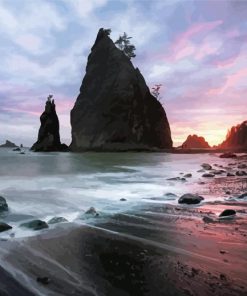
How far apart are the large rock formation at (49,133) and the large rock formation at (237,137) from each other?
147 ft

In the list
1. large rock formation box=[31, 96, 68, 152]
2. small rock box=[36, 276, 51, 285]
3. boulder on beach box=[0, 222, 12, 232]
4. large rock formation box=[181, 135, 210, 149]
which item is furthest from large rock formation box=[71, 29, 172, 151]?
large rock formation box=[181, 135, 210, 149]

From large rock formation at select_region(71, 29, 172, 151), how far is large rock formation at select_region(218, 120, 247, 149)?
19.9 metres

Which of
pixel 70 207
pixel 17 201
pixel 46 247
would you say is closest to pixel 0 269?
pixel 46 247

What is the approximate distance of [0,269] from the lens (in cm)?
507

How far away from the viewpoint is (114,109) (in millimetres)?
87812

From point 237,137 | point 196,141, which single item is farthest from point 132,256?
point 196,141

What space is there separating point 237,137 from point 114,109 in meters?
41.5

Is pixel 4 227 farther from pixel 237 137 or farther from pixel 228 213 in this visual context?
pixel 237 137

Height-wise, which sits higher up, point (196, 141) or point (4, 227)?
point (196, 141)

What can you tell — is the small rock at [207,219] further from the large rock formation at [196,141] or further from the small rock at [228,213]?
the large rock formation at [196,141]

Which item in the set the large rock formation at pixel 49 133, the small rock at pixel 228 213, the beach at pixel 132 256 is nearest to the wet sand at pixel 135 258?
the beach at pixel 132 256

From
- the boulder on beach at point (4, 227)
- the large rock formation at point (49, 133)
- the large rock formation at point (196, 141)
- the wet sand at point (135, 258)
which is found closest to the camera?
the wet sand at point (135, 258)

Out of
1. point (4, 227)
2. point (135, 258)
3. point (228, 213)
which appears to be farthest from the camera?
point (228, 213)

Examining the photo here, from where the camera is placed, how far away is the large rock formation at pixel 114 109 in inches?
3364
